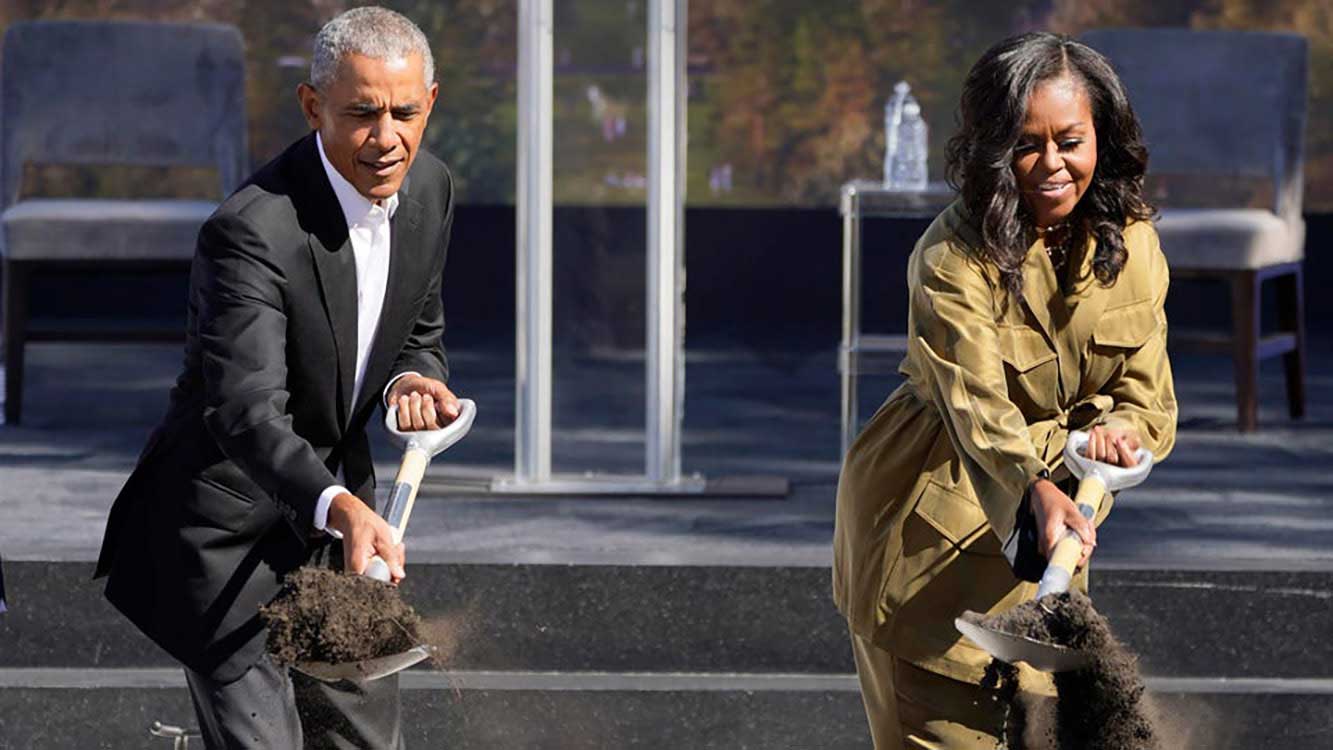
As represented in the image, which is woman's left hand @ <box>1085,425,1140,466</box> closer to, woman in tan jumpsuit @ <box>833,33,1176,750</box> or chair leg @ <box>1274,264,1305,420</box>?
woman in tan jumpsuit @ <box>833,33,1176,750</box>

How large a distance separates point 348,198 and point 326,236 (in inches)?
2.3

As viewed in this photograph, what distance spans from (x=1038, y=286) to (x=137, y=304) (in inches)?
228

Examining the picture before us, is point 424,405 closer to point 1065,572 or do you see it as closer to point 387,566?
point 387,566

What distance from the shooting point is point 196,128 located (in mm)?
7012

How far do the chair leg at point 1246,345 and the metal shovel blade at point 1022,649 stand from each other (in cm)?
365

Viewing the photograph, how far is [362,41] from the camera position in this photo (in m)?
2.88

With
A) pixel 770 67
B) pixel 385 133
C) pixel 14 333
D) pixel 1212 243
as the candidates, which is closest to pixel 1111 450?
pixel 385 133

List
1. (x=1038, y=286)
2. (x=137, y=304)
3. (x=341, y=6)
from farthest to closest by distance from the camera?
(x=137, y=304), (x=341, y=6), (x=1038, y=286)

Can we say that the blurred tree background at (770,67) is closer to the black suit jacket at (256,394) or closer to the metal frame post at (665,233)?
the metal frame post at (665,233)

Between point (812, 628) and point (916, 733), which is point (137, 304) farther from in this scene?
point (916, 733)

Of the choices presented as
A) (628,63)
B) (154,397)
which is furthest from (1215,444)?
(154,397)

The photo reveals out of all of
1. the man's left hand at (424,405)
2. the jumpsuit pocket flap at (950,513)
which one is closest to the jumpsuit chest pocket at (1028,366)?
the jumpsuit pocket flap at (950,513)

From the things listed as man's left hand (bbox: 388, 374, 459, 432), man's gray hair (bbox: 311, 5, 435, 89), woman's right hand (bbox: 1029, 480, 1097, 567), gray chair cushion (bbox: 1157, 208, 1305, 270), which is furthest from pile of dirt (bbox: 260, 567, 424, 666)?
gray chair cushion (bbox: 1157, 208, 1305, 270)

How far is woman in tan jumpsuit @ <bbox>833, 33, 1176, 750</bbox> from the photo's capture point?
291cm
